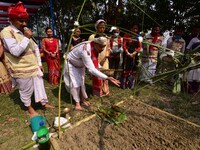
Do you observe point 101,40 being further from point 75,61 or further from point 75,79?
point 75,79

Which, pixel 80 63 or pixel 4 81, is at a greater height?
pixel 80 63

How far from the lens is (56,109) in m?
3.08

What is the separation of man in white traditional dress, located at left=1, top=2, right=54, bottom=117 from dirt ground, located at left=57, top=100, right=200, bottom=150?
3.59 ft

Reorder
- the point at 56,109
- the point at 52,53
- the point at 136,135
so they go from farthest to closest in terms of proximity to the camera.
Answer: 1. the point at 52,53
2. the point at 56,109
3. the point at 136,135

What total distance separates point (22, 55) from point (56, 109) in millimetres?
1154

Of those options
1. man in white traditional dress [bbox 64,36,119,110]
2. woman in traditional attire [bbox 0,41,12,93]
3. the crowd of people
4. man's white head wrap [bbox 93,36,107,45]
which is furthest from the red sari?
man's white head wrap [bbox 93,36,107,45]

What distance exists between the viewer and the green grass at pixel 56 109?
2.34 meters

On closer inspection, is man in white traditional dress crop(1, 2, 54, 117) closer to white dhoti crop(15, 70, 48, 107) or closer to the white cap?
white dhoti crop(15, 70, 48, 107)

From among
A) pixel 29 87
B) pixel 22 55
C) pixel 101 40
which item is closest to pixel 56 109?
pixel 29 87

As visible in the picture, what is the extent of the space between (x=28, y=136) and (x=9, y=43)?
132 cm

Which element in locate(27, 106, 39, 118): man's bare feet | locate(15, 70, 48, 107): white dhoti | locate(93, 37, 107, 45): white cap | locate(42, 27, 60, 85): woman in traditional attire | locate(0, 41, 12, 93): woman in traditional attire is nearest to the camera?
locate(93, 37, 107, 45): white cap

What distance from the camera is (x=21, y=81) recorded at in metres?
2.61

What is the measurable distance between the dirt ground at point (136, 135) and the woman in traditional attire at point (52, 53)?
2449 mm

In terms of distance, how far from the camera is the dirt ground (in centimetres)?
193
